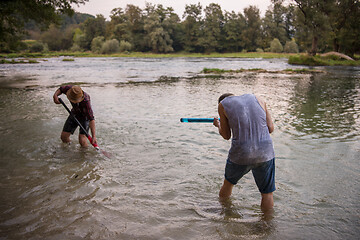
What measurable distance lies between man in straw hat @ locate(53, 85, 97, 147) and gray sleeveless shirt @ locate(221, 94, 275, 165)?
3637mm

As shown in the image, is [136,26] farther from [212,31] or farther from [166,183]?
[166,183]

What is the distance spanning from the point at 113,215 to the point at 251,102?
2.54m

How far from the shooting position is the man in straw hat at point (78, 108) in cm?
563

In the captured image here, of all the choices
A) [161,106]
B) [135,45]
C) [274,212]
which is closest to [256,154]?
[274,212]

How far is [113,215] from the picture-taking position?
3.80 m

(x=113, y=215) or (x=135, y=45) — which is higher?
(x=135, y=45)

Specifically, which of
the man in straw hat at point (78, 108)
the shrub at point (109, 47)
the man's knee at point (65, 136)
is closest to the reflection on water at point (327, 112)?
the man in straw hat at point (78, 108)

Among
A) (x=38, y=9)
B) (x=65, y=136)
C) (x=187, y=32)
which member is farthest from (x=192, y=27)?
(x=65, y=136)

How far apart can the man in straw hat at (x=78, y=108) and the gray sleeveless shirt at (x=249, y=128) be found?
11.9 feet

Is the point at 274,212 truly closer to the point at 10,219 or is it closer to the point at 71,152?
the point at 10,219

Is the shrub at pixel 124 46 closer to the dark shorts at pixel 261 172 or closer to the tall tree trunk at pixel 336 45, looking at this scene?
the tall tree trunk at pixel 336 45

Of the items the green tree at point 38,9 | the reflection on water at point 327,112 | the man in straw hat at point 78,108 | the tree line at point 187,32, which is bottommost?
the reflection on water at point 327,112

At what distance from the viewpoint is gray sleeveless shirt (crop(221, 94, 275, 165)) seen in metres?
3.25

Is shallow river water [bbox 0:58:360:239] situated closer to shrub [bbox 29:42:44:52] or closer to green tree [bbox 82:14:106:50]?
shrub [bbox 29:42:44:52]
